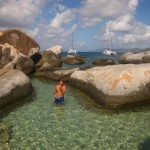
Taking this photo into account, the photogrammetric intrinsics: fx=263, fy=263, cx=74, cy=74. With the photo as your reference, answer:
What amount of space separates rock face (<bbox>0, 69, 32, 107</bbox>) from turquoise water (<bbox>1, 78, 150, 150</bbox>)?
35.1 inches

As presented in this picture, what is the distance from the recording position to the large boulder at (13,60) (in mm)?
32531

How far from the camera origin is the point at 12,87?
1998cm

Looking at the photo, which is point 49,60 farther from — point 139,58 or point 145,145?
point 145,145

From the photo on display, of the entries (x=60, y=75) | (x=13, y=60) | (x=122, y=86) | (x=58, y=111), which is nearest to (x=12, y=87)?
(x=58, y=111)

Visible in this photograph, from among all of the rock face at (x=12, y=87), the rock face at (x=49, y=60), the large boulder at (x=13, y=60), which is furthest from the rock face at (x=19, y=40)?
the rock face at (x=12, y=87)

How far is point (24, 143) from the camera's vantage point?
12664 mm

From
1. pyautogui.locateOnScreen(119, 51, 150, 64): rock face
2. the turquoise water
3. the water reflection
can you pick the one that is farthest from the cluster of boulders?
pyautogui.locateOnScreen(119, 51, 150, 64): rock face

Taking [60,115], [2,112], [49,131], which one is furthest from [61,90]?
[49,131]

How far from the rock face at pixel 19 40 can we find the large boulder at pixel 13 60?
9.48ft

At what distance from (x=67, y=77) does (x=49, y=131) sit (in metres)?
15.3

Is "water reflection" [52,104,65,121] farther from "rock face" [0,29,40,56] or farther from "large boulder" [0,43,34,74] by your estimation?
"rock face" [0,29,40,56]

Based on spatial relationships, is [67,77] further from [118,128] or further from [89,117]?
[118,128]

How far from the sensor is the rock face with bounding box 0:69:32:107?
18.9 meters

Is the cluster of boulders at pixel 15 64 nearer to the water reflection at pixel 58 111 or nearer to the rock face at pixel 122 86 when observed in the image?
the water reflection at pixel 58 111
